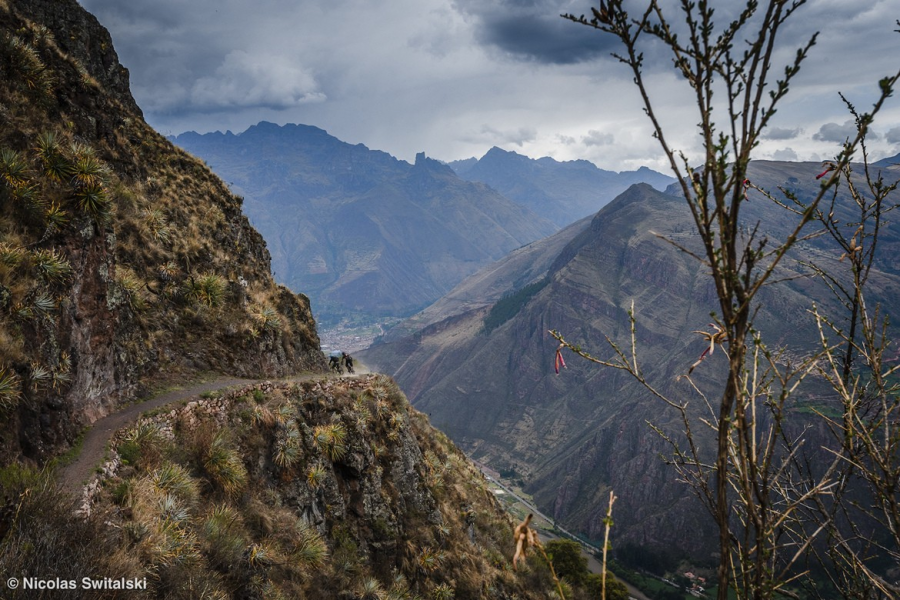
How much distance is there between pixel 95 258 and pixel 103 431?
14.9ft

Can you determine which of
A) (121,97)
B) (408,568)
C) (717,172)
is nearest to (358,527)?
(408,568)

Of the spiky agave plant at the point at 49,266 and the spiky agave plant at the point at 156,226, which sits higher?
the spiky agave plant at the point at 156,226

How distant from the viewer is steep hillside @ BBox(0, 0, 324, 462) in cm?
935

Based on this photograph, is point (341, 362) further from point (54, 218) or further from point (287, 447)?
point (54, 218)

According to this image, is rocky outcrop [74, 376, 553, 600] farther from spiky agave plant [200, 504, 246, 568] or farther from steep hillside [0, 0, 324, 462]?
steep hillside [0, 0, 324, 462]

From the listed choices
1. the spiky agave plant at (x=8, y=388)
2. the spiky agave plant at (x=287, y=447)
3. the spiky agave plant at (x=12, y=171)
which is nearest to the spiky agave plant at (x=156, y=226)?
the spiky agave plant at (x=12, y=171)

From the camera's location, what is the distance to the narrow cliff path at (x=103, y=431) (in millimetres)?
8445

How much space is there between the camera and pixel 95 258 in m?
12.0

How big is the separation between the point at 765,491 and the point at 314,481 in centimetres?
1312

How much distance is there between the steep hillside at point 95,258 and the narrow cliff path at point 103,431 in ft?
1.21

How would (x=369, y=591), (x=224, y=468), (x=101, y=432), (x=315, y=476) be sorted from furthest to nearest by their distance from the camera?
(x=315, y=476), (x=369, y=591), (x=224, y=468), (x=101, y=432)

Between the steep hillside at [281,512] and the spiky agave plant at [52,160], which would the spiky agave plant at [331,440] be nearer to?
the steep hillside at [281,512]

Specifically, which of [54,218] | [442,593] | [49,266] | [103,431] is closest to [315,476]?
[103,431]

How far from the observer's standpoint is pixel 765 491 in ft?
11.6
